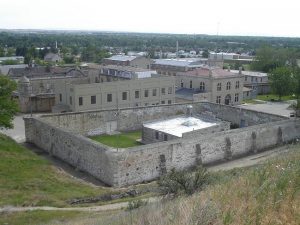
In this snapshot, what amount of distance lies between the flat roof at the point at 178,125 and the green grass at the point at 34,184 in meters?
9.13

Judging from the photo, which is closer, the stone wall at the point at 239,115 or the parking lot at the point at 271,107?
the stone wall at the point at 239,115

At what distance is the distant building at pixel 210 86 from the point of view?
162 feet

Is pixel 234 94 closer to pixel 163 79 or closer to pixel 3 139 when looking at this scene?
pixel 163 79

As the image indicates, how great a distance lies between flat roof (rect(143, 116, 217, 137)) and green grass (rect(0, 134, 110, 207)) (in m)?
9.13

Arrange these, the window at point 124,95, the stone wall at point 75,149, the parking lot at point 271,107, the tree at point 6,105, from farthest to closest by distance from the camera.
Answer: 1. the parking lot at point 271,107
2. the window at point 124,95
3. the tree at point 6,105
4. the stone wall at point 75,149

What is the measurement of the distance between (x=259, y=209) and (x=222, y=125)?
25988mm

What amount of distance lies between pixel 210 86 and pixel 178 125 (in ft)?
56.1

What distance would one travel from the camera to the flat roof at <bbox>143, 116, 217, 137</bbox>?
32050 millimetres

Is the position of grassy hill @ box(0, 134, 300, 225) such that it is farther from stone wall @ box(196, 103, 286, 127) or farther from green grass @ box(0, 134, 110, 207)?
stone wall @ box(196, 103, 286, 127)

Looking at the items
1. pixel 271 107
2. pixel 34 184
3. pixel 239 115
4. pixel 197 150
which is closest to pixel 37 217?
pixel 34 184

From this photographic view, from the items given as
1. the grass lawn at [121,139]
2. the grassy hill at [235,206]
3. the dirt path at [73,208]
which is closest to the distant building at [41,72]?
the grass lawn at [121,139]

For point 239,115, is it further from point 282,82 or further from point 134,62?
point 134,62

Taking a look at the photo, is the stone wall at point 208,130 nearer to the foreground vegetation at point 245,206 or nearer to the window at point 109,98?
the window at point 109,98

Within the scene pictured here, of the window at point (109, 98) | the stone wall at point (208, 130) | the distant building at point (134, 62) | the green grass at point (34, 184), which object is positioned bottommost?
the green grass at point (34, 184)
